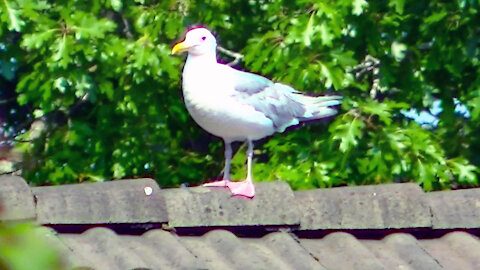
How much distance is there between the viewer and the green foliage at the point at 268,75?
27.9 ft

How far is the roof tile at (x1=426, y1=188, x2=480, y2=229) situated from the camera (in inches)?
143

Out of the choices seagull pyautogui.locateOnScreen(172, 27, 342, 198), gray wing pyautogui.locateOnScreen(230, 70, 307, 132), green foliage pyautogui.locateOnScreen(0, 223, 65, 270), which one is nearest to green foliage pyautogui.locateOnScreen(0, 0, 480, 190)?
gray wing pyautogui.locateOnScreen(230, 70, 307, 132)

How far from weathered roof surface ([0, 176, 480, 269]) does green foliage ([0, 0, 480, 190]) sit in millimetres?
4696

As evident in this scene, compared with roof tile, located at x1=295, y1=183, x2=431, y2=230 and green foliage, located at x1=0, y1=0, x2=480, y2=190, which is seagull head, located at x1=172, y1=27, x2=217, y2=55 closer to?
roof tile, located at x1=295, y1=183, x2=431, y2=230

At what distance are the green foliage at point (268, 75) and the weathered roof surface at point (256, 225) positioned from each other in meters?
4.70

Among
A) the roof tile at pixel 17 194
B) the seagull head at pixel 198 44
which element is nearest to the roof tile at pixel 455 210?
the roof tile at pixel 17 194

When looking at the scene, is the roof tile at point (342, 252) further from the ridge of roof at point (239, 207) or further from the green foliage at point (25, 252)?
the green foliage at point (25, 252)

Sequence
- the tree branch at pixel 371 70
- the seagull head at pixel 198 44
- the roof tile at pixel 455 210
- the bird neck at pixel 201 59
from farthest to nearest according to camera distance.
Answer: the tree branch at pixel 371 70, the seagull head at pixel 198 44, the bird neck at pixel 201 59, the roof tile at pixel 455 210

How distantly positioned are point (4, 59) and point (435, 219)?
5.98 metres

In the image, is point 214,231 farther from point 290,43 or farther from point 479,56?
point 479,56

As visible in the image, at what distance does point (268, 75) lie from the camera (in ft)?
28.6

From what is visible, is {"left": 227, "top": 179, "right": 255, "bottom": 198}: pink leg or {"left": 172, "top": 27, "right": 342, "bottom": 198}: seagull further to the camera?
{"left": 172, "top": 27, "right": 342, "bottom": 198}: seagull

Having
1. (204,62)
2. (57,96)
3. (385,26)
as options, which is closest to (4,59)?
(57,96)

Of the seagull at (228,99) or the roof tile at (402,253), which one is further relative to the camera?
the seagull at (228,99)
